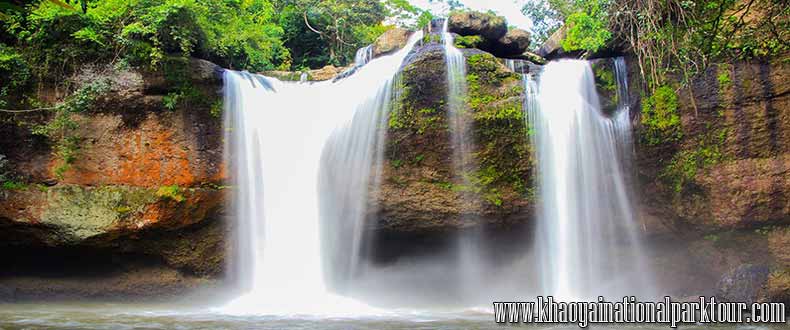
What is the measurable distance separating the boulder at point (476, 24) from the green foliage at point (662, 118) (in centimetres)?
321

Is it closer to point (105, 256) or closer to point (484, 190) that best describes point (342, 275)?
point (484, 190)

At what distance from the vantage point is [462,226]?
9.91m

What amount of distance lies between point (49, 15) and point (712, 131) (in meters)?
10.5

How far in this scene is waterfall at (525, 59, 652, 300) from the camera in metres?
9.59

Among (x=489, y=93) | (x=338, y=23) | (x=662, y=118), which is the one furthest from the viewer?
(x=338, y=23)

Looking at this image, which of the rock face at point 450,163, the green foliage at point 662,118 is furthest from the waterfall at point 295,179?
the green foliage at point 662,118

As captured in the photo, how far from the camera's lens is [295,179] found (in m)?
9.99

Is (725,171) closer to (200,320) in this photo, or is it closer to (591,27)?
(591,27)

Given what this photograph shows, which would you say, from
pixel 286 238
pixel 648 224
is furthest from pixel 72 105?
pixel 648 224

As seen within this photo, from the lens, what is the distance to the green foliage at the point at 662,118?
9523 mm

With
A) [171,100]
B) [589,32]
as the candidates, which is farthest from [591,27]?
[171,100]

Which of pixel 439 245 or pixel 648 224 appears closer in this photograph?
pixel 648 224

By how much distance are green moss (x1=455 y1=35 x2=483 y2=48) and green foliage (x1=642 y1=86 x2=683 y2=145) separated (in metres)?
3.20

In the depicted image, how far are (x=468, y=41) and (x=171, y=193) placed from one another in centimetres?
573
